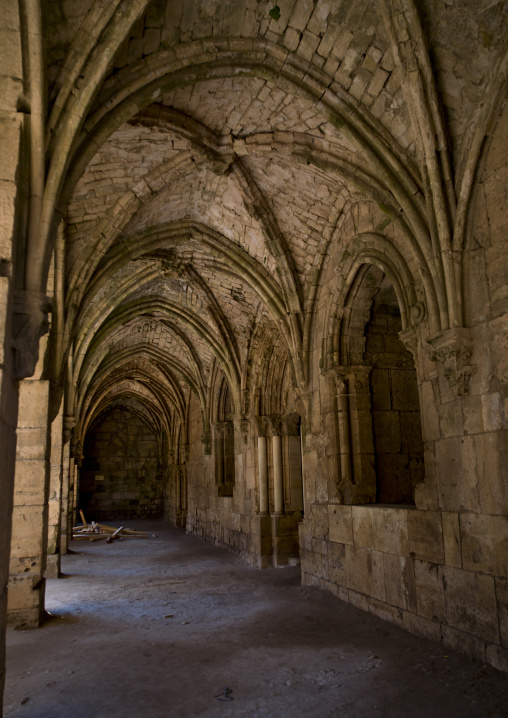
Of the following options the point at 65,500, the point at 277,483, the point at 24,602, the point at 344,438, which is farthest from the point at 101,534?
the point at 344,438

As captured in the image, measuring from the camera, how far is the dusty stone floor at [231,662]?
360 cm

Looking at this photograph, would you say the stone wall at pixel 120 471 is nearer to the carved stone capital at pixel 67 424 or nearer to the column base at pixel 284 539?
the carved stone capital at pixel 67 424

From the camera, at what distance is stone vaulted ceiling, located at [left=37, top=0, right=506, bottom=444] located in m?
4.30

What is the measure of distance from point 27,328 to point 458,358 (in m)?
3.31

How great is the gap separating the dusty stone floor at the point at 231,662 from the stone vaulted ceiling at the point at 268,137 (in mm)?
2849

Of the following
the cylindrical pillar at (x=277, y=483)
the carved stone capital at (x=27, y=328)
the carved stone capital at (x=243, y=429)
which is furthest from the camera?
the carved stone capital at (x=243, y=429)

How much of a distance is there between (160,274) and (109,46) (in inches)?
243

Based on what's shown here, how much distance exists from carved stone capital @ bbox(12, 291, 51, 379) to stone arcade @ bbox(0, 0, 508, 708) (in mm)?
Result: 18

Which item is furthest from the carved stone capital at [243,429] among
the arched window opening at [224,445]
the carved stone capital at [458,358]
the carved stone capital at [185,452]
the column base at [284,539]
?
the carved stone capital at [458,358]

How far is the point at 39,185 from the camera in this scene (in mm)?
3910

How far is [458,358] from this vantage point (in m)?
4.59

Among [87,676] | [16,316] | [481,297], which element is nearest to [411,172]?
[481,297]

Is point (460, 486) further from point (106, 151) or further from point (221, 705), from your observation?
point (106, 151)

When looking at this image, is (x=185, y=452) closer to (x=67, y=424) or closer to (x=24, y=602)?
(x=67, y=424)
